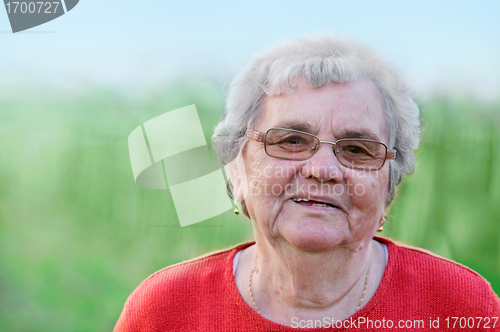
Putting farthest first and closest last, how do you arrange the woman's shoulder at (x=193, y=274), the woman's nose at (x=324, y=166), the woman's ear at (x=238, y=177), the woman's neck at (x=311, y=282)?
the woman's shoulder at (x=193, y=274)
the woman's ear at (x=238, y=177)
the woman's neck at (x=311, y=282)
the woman's nose at (x=324, y=166)

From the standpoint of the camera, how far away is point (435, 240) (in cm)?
285

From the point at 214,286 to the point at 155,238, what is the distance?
1.18 m

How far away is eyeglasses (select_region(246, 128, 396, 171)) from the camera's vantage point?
1591 millimetres

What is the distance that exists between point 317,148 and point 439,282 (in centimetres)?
93

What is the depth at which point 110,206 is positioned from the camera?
3.02m

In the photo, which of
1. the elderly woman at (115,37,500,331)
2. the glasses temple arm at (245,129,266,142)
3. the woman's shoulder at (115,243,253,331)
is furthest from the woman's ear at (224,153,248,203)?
the woman's shoulder at (115,243,253,331)

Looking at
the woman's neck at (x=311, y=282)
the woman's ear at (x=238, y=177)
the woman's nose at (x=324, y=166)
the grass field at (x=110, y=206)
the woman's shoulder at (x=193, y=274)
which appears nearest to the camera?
the woman's nose at (x=324, y=166)

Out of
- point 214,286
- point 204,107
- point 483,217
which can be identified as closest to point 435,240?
point 483,217

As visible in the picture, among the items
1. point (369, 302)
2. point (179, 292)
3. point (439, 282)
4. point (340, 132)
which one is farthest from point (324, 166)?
point (179, 292)

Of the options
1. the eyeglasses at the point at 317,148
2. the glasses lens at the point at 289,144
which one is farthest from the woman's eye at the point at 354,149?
the glasses lens at the point at 289,144

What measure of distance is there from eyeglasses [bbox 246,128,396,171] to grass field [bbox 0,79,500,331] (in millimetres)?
1323

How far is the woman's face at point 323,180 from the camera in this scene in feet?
5.10

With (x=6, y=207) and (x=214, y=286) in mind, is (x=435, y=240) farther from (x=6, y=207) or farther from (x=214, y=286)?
(x=6, y=207)

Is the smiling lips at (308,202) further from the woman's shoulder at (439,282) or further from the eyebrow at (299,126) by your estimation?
the woman's shoulder at (439,282)
